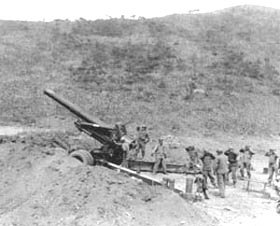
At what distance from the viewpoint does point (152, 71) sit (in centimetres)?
3241

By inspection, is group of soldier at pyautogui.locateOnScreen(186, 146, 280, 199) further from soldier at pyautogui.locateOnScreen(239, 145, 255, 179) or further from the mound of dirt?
the mound of dirt

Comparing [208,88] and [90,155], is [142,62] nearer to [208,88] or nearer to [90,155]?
[208,88]

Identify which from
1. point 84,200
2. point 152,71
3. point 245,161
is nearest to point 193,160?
point 245,161

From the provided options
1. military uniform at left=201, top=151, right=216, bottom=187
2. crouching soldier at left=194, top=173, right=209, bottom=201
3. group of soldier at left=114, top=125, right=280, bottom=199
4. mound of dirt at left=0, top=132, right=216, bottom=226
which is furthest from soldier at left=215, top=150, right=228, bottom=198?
mound of dirt at left=0, top=132, right=216, bottom=226

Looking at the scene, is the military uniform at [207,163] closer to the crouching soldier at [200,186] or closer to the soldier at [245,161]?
the crouching soldier at [200,186]

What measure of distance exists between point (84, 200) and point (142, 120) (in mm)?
14852

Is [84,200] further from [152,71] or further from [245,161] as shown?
[152,71]

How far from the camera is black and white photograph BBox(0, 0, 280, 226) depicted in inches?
438

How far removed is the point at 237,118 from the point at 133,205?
16821 millimetres

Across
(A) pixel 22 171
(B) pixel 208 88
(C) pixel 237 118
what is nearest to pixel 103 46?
(B) pixel 208 88

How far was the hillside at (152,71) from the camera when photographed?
26281 millimetres

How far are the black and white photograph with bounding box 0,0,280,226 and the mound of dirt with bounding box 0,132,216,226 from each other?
3 centimetres

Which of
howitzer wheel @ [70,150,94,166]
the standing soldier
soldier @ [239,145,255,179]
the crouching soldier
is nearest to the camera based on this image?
the crouching soldier

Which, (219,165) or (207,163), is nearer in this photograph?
(219,165)
